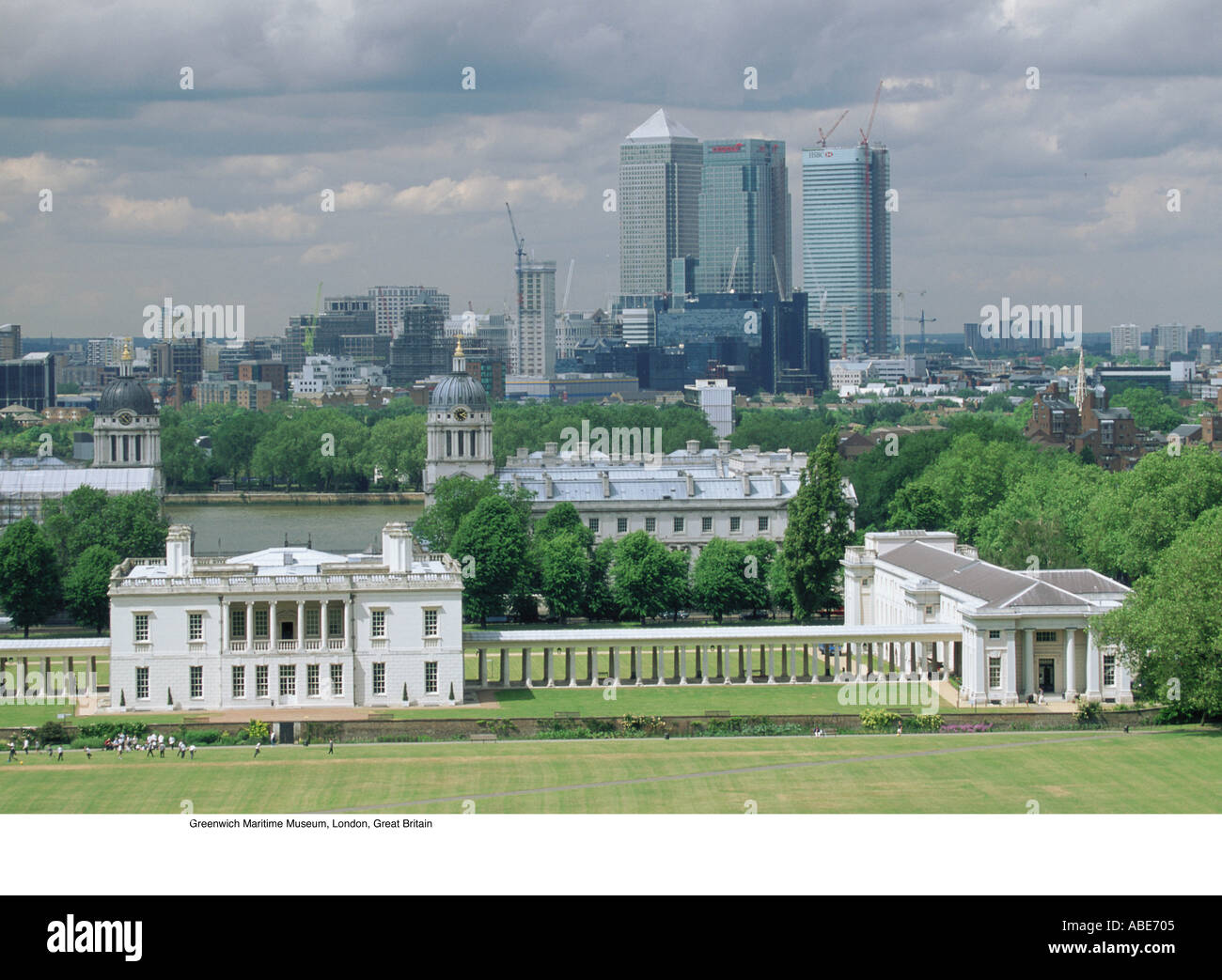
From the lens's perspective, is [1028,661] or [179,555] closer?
[1028,661]

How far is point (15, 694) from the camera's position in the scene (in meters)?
67.6

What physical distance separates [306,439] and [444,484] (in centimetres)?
6925

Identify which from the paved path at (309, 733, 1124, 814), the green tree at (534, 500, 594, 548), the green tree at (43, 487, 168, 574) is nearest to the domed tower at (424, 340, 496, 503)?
the green tree at (534, 500, 594, 548)

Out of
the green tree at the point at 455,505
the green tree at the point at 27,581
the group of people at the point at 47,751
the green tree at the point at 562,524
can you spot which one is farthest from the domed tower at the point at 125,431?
the group of people at the point at 47,751

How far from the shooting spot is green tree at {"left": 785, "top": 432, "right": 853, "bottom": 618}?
83.1 m

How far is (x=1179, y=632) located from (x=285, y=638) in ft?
90.4

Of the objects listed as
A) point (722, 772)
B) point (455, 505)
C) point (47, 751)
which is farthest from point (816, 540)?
point (47, 751)

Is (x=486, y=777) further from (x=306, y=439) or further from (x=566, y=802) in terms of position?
(x=306, y=439)

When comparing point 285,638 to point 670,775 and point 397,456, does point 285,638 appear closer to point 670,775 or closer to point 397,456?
point 670,775

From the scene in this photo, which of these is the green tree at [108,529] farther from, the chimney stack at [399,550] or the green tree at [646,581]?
the chimney stack at [399,550]

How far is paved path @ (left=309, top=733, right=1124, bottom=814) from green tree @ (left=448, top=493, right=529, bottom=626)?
27.7 metres

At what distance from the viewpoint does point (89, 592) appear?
79.8m

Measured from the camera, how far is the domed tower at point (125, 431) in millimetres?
129250

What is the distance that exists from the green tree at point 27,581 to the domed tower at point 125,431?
4704 cm
